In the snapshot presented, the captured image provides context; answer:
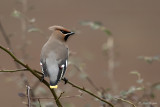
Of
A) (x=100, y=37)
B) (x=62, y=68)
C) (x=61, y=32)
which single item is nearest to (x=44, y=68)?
(x=62, y=68)

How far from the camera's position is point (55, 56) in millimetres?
2520

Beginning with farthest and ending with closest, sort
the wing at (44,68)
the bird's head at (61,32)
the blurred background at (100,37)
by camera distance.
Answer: the blurred background at (100,37), the bird's head at (61,32), the wing at (44,68)

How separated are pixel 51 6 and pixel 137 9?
1.67 meters

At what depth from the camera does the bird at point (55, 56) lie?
A: 231cm

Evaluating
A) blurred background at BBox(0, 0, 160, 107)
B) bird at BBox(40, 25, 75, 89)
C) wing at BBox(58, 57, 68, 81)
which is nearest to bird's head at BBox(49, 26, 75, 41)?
bird at BBox(40, 25, 75, 89)

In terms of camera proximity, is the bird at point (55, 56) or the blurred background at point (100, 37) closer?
the bird at point (55, 56)

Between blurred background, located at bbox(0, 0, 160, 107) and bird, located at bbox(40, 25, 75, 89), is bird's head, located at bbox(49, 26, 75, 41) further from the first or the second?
blurred background, located at bbox(0, 0, 160, 107)

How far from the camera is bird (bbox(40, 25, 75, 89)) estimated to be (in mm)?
2311

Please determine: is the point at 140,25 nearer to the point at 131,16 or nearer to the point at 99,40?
the point at 131,16

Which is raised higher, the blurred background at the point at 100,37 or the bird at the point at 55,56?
the bird at the point at 55,56

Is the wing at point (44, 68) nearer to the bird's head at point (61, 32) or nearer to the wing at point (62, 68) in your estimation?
the wing at point (62, 68)

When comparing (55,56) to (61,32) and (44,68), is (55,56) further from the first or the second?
(61,32)

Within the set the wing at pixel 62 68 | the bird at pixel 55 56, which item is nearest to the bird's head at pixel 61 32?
the bird at pixel 55 56

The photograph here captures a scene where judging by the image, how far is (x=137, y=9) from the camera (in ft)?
29.3
